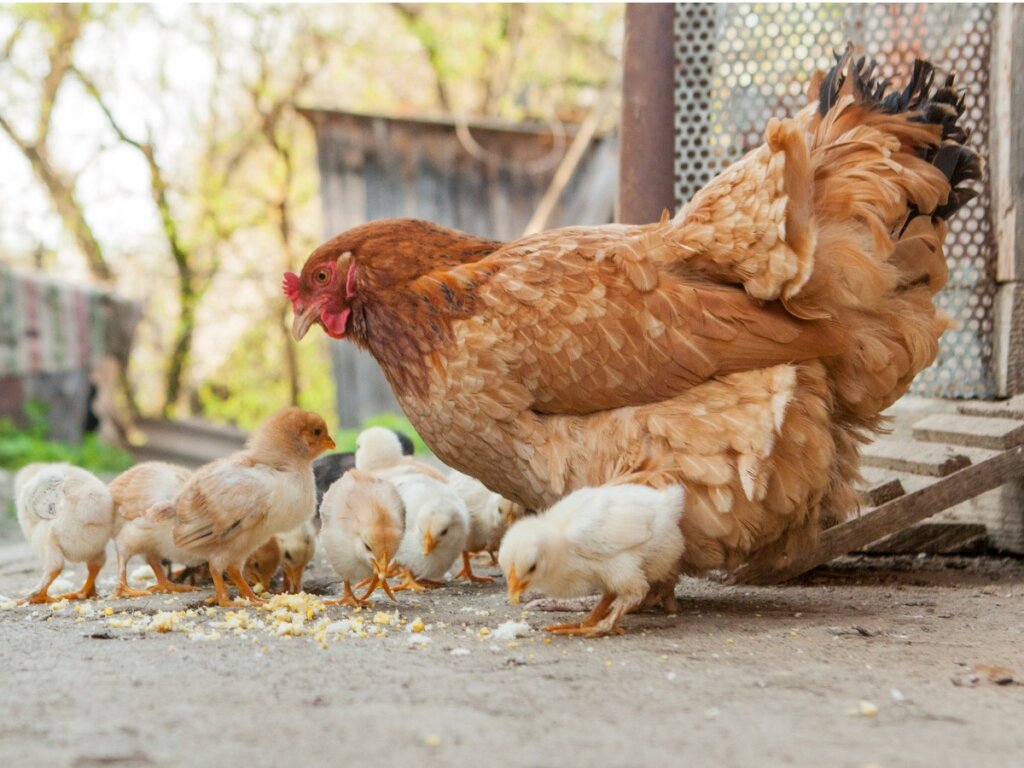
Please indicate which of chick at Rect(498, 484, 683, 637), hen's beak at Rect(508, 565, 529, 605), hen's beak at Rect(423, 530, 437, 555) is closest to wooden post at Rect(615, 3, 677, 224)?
hen's beak at Rect(423, 530, 437, 555)

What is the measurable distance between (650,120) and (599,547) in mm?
2926

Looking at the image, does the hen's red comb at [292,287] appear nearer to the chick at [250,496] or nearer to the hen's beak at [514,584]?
the chick at [250,496]

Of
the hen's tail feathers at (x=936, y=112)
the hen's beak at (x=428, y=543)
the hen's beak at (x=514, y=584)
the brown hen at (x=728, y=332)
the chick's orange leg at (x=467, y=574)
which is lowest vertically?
the chick's orange leg at (x=467, y=574)

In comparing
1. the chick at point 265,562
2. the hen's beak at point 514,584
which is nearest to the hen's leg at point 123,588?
the chick at point 265,562

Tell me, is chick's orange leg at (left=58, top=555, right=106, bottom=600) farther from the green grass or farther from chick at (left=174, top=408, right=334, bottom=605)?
the green grass

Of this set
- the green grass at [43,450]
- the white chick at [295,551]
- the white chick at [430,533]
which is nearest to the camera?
the white chick at [430,533]

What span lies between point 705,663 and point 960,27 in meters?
3.85

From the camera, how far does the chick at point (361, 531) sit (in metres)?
3.83

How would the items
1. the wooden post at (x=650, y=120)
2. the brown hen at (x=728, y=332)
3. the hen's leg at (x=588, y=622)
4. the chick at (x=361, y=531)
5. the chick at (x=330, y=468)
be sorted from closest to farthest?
the hen's leg at (x=588, y=622), the brown hen at (x=728, y=332), the chick at (x=361, y=531), the chick at (x=330, y=468), the wooden post at (x=650, y=120)

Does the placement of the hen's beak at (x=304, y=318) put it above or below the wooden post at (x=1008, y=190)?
below

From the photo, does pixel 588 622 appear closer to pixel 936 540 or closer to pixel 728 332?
pixel 728 332

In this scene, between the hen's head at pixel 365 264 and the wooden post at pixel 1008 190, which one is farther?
the wooden post at pixel 1008 190

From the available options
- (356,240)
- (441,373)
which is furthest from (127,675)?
(356,240)

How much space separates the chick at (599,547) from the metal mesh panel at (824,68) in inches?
99.5
